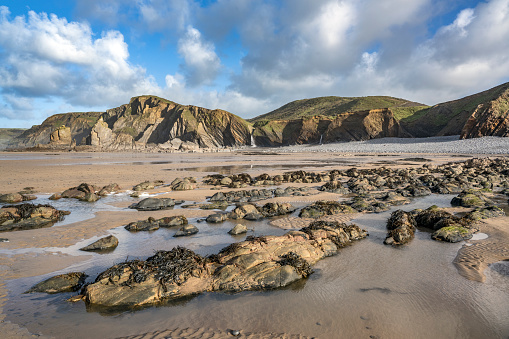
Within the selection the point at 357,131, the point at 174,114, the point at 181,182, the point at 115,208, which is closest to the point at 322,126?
the point at 357,131

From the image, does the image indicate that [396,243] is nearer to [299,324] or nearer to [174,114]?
[299,324]

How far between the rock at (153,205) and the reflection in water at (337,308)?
5.72 metres

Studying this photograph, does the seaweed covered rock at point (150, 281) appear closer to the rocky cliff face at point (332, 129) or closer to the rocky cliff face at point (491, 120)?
the rocky cliff face at point (491, 120)

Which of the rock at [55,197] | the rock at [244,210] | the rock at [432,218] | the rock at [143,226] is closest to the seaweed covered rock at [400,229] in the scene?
the rock at [432,218]

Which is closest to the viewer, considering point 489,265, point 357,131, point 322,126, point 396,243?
point 489,265

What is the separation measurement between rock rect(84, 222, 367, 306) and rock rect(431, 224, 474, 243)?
4.13 metres

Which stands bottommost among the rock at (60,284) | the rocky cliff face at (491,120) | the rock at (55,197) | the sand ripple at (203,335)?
the sand ripple at (203,335)

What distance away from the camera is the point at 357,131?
82.8 metres

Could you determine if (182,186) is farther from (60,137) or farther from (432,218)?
(60,137)

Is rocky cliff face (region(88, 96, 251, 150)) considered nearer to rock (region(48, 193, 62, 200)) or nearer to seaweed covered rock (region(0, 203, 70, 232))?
rock (region(48, 193, 62, 200))

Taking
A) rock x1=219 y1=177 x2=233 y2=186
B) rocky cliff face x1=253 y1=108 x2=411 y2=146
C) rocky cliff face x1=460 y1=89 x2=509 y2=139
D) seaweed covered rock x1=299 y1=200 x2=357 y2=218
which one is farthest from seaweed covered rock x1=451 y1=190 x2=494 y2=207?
rocky cliff face x1=253 y1=108 x2=411 y2=146

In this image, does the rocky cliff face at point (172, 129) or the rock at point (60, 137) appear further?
the rock at point (60, 137)

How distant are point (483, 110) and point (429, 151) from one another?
50.6ft

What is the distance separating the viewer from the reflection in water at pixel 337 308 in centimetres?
438
